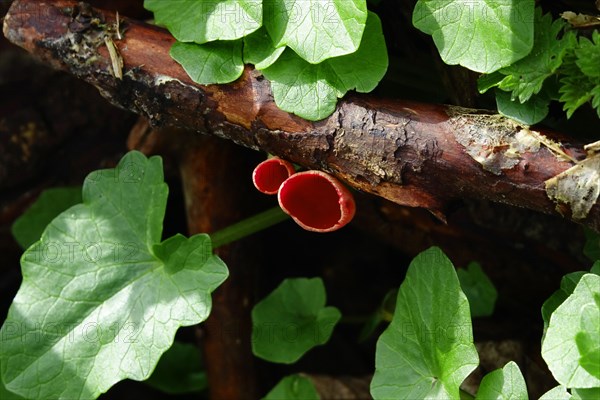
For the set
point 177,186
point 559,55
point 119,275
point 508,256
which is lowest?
point 177,186

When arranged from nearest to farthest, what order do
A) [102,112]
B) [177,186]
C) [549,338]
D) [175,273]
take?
[549,338], [175,273], [102,112], [177,186]

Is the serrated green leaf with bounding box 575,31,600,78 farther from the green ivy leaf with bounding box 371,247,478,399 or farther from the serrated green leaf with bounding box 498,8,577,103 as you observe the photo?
the green ivy leaf with bounding box 371,247,478,399

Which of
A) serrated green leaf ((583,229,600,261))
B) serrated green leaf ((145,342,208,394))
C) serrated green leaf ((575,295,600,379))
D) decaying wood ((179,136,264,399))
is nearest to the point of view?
serrated green leaf ((575,295,600,379))

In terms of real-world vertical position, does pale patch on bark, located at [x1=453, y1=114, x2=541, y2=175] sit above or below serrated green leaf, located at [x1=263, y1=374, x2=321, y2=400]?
above

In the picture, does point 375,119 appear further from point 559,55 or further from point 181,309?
point 181,309

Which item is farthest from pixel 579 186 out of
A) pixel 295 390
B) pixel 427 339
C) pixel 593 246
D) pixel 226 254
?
pixel 226 254

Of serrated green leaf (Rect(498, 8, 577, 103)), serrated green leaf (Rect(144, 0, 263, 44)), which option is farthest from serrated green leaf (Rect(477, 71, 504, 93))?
serrated green leaf (Rect(144, 0, 263, 44))

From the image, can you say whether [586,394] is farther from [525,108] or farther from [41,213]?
[41,213]

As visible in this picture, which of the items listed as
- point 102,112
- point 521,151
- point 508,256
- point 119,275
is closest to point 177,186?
point 102,112
